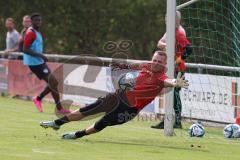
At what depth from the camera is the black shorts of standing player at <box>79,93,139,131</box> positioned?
14.3 metres

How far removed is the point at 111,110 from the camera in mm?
14438

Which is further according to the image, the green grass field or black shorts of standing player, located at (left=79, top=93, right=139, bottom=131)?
black shorts of standing player, located at (left=79, top=93, right=139, bottom=131)

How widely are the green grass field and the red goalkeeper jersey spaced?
670 mm

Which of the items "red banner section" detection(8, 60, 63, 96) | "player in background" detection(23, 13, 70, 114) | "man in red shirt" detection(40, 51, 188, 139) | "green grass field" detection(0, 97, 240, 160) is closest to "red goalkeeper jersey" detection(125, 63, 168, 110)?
"man in red shirt" detection(40, 51, 188, 139)

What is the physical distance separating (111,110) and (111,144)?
0.68 metres

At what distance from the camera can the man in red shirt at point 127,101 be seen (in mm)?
14305

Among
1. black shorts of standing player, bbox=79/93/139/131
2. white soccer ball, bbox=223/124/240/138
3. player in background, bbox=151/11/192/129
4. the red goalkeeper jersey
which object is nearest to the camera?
black shorts of standing player, bbox=79/93/139/131

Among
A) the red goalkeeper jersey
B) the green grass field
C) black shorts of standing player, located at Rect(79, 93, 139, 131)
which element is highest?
the red goalkeeper jersey

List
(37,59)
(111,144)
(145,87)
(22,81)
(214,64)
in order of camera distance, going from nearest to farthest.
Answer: (111,144) < (145,87) < (214,64) < (37,59) < (22,81)

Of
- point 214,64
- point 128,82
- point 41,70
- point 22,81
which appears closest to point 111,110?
point 128,82

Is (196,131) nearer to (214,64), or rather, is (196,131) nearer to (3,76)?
(214,64)

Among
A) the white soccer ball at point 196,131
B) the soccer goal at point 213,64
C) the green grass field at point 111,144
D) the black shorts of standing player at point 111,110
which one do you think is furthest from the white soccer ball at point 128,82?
the soccer goal at point 213,64

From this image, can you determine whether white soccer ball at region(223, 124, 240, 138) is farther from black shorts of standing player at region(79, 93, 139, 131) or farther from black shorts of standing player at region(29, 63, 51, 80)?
black shorts of standing player at region(29, 63, 51, 80)

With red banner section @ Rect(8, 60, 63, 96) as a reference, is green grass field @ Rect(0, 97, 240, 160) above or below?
below
